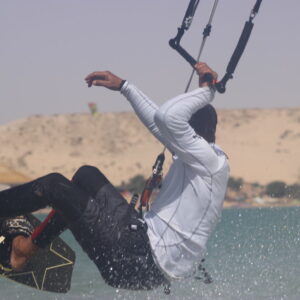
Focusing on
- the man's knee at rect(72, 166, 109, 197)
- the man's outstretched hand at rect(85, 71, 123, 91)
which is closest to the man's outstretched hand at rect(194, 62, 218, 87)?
the man's outstretched hand at rect(85, 71, 123, 91)

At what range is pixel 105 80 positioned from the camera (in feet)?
20.4

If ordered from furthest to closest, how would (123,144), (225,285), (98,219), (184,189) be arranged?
1. (123,144)
2. (225,285)
3. (98,219)
4. (184,189)

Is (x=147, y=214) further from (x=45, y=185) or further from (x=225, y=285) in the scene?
(x=225, y=285)

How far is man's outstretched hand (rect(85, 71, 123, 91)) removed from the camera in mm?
6133

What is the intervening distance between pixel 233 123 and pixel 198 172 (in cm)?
10377

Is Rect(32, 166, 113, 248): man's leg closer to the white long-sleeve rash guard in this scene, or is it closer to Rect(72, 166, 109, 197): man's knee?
Rect(72, 166, 109, 197): man's knee

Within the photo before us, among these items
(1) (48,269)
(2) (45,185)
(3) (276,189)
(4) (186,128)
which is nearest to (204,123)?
(4) (186,128)

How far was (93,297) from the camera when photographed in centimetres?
1420

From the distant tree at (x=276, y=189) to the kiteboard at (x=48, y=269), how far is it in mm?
76303

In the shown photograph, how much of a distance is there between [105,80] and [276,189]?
81079 millimetres

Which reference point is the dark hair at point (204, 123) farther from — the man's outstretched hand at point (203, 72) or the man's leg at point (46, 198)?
the man's leg at point (46, 198)

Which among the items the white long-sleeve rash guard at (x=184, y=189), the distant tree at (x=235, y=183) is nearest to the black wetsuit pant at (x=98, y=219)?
the white long-sleeve rash guard at (x=184, y=189)

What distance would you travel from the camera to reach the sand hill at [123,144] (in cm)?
9581

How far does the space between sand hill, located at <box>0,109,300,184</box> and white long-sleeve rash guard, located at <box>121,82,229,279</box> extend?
85959mm
